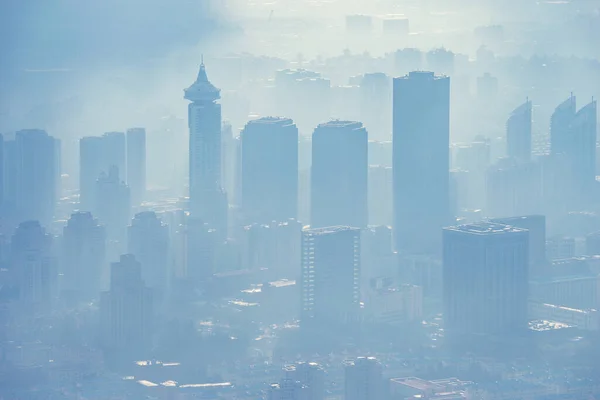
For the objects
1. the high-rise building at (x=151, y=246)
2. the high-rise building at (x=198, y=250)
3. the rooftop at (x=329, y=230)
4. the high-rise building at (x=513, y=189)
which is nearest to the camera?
the rooftop at (x=329, y=230)

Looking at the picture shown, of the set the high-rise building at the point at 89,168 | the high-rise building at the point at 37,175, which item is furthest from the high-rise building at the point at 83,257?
the high-rise building at the point at 89,168

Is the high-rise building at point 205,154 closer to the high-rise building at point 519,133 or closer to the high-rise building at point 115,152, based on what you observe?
the high-rise building at point 115,152

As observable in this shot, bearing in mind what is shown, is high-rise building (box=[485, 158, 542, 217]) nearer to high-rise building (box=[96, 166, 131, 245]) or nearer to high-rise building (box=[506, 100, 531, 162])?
high-rise building (box=[506, 100, 531, 162])

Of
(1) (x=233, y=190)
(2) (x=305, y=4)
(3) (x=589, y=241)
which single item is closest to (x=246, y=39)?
(2) (x=305, y=4)

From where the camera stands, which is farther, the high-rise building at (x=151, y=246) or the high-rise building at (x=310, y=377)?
the high-rise building at (x=151, y=246)

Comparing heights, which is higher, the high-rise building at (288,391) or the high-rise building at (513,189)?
the high-rise building at (513,189)

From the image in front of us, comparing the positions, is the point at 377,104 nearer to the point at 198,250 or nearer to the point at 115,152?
the point at 115,152
